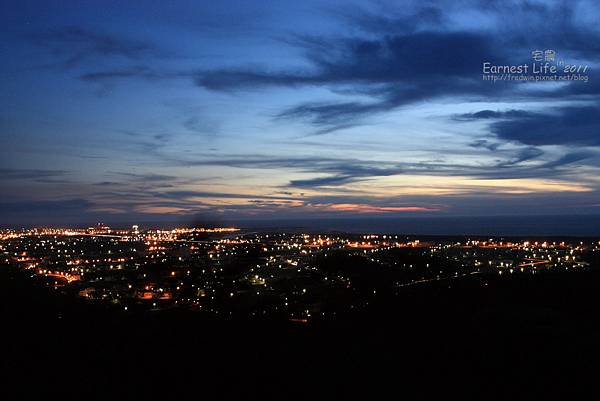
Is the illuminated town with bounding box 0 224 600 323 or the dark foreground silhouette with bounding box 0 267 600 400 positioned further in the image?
the illuminated town with bounding box 0 224 600 323

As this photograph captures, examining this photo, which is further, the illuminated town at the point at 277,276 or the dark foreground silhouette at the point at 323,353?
the illuminated town at the point at 277,276

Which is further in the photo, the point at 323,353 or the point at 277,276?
the point at 277,276

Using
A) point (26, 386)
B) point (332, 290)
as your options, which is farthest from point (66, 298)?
point (26, 386)

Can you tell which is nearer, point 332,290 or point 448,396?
point 448,396

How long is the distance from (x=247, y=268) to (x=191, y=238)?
47.8 meters

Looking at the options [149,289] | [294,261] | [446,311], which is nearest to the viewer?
[446,311]

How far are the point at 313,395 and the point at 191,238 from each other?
275 feet

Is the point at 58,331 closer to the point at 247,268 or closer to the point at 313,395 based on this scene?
the point at 313,395

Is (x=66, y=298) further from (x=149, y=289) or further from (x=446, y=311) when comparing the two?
(x=446, y=311)

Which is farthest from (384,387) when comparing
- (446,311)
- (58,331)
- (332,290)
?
(332,290)

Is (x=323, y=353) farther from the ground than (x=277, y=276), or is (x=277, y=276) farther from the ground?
(x=323, y=353)

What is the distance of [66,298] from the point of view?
108 feet

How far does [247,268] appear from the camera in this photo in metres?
48.5

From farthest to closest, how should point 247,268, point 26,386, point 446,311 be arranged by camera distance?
point 247,268
point 446,311
point 26,386
